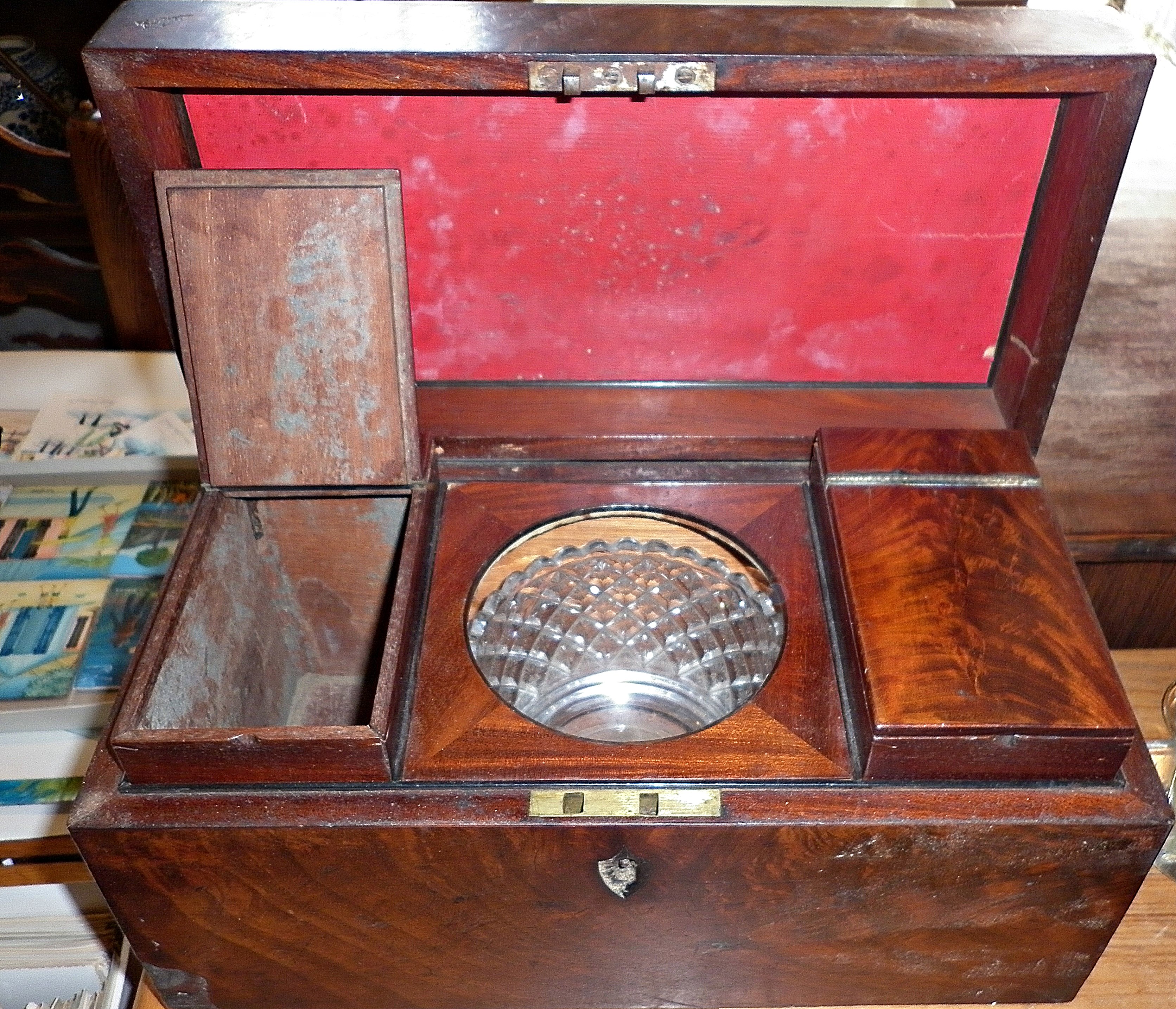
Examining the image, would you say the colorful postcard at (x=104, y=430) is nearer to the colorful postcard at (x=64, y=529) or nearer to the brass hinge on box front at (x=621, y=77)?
the colorful postcard at (x=64, y=529)

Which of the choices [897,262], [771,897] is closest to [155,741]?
[771,897]

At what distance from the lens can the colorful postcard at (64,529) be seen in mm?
1917

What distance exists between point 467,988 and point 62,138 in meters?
2.01

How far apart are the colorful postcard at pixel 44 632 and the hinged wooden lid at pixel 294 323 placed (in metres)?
0.63

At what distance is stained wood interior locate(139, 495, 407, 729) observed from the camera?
4.10ft

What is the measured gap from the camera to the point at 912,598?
114 cm

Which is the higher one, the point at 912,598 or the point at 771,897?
the point at 912,598

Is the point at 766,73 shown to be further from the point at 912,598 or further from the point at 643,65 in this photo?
the point at 912,598

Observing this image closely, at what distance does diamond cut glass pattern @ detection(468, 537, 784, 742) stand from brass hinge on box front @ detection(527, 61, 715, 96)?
0.54 metres

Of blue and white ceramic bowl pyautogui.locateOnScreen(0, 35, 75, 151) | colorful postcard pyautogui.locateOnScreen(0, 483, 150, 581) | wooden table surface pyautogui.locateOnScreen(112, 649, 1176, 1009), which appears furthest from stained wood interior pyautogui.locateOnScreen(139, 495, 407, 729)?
blue and white ceramic bowl pyautogui.locateOnScreen(0, 35, 75, 151)

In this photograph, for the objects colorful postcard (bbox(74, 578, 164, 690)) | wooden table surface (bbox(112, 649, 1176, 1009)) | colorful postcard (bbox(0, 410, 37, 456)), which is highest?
wooden table surface (bbox(112, 649, 1176, 1009))

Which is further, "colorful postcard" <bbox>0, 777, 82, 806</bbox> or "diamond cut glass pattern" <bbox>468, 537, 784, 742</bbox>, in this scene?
"colorful postcard" <bbox>0, 777, 82, 806</bbox>

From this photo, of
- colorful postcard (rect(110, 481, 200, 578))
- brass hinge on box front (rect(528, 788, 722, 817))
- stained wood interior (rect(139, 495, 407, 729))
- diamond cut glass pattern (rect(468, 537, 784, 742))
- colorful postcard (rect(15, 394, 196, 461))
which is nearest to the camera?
brass hinge on box front (rect(528, 788, 722, 817))

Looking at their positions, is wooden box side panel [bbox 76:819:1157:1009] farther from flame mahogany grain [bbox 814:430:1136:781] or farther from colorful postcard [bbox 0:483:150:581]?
colorful postcard [bbox 0:483:150:581]
